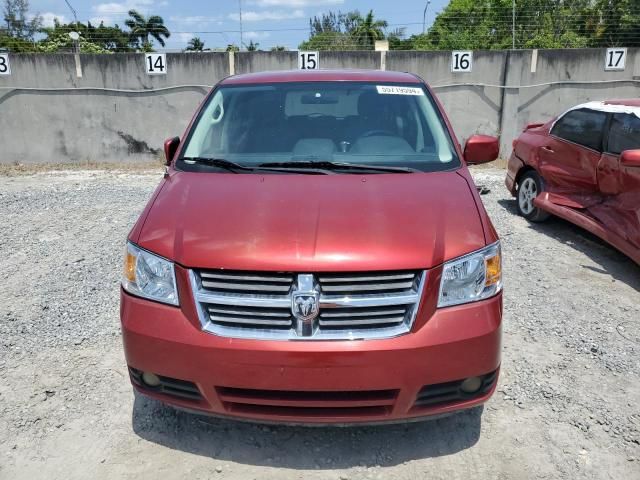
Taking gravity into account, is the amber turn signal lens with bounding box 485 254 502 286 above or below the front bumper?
above

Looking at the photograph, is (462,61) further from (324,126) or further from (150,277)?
(150,277)

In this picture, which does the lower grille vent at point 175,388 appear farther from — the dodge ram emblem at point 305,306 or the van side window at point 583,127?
the van side window at point 583,127

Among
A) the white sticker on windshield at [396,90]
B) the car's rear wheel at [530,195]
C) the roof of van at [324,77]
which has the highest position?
the roof of van at [324,77]

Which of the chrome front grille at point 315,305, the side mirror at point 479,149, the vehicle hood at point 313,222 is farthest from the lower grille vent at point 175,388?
the side mirror at point 479,149

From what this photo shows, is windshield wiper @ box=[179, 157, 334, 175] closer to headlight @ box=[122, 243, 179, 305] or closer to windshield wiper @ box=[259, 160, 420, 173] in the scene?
windshield wiper @ box=[259, 160, 420, 173]

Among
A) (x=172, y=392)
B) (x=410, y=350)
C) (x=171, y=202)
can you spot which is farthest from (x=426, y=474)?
(x=171, y=202)

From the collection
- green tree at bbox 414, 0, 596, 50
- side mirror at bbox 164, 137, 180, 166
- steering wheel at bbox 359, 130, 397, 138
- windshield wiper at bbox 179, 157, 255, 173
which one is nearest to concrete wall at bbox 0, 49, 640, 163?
green tree at bbox 414, 0, 596, 50

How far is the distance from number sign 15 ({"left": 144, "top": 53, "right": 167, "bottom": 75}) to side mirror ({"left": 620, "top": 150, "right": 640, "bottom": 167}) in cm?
981

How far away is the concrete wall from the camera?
11703 millimetres

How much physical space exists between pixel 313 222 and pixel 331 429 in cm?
115

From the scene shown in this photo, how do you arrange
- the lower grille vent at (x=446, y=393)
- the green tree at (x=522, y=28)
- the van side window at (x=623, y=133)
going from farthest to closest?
the green tree at (x=522, y=28) → the van side window at (x=623, y=133) → the lower grille vent at (x=446, y=393)

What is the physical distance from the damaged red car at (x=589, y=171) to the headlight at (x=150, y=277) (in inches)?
171

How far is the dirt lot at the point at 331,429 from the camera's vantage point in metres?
2.67

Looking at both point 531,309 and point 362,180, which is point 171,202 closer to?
point 362,180
